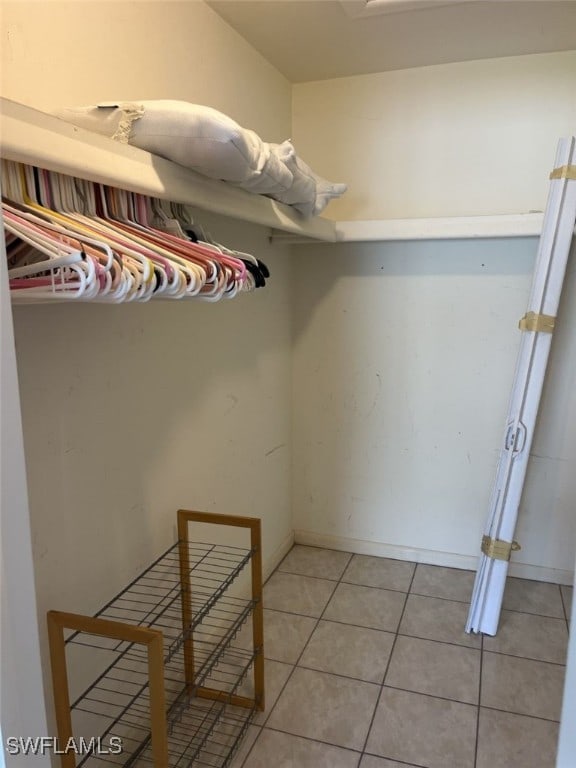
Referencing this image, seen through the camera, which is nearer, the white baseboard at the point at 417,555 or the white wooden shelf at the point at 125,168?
the white wooden shelf at the point at 125,168

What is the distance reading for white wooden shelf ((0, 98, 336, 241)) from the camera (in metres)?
0.82

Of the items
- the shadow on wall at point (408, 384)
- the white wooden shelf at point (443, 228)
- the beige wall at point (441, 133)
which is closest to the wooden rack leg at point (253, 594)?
the shadow on wall at point (408, 384)

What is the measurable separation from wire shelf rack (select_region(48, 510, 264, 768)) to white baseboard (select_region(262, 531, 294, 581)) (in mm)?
510

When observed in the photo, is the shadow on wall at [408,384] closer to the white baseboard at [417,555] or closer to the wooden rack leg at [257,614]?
the white baseboard at [417,555]

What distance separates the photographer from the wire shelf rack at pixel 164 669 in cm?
124

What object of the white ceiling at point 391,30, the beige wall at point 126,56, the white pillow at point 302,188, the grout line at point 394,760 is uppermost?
the white ceiling at point 391,30

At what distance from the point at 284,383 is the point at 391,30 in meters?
1.47

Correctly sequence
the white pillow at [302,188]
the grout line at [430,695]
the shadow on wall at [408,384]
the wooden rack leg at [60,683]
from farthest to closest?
the shadow on wall at [408,384] < the grout line at [430,695] < the white pillow at [302,188] < the wooden rack leg at [60,683]

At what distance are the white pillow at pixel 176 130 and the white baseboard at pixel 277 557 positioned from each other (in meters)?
1.89

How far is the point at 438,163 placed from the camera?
2.44 metres

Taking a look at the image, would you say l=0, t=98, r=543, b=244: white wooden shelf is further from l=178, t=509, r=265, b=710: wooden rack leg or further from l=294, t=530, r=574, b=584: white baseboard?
l=294, t=530, r=574, b=584: white baseboard

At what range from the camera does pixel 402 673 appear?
6.59 ft

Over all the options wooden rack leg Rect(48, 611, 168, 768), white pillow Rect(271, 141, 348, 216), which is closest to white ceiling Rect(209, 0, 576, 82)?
white pillow Rect(271, 141, 348, 216)

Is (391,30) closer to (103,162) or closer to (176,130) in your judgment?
(176,130)
